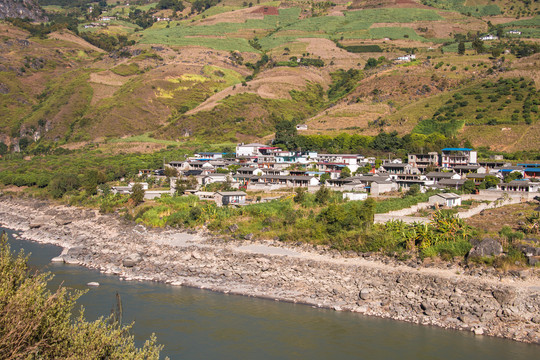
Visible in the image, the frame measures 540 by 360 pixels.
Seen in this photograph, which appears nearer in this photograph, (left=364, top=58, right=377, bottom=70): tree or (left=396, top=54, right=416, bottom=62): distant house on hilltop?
(left=396, top=54, right=416, bottom=62): distant house on hilltop

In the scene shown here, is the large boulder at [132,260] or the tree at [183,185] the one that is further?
the tree at [183,185]

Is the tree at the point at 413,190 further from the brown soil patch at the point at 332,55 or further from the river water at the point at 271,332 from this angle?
the brown soil patch at the point at 332,55

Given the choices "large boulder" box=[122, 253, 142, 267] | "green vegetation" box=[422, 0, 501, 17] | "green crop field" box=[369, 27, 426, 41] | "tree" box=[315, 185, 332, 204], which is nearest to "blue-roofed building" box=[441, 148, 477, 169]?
"tree" box=[315, 185, 332, 204]

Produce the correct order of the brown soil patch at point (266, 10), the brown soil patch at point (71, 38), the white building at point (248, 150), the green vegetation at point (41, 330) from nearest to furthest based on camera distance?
1. the green vegetation at point (41, 330)
2. the white building at point (248, 150)
3. the brown soil patch at point (71, 38)
4. the brown soil patch at point (266, 10)

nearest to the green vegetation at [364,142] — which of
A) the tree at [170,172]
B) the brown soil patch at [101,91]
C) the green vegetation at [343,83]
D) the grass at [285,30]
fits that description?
the tree at [170,172]

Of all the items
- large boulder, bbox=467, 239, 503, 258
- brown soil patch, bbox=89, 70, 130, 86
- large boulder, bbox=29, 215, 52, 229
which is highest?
brown soil patch, bbox=89, 70, 130, 86

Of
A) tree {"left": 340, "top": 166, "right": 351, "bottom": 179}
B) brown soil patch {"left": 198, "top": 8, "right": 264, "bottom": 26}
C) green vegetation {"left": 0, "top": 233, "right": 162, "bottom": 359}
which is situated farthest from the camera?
brown soil patch {"left": 198, "top": 8, "right": 264, "bottom": 26}

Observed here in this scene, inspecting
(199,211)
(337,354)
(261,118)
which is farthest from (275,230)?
(261,118)

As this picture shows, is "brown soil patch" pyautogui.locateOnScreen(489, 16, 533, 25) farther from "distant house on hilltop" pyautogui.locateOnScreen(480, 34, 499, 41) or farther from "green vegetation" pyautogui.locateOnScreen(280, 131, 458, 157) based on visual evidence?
"green vegetation" pyautogui.locateOnScreen(280, 131, 458, 157)
